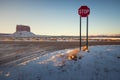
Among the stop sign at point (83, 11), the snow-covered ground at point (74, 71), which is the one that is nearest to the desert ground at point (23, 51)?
the snow-covered ground at point (74, 71)

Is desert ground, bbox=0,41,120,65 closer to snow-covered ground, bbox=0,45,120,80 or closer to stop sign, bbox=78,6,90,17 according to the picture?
snow-covered ground, bbox=0,45,120,80

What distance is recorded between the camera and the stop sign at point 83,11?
1355 centimetres

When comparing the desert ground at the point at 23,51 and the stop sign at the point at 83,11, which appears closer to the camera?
the stop sign at the point at 83,11

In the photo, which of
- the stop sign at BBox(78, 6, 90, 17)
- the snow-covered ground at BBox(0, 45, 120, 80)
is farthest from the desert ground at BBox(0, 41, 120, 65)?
the stop sign at BBox(78, 6, 90, 17)

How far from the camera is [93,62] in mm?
9836

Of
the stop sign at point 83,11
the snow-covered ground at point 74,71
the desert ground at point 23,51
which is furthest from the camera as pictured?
the desert ground at point 23,51

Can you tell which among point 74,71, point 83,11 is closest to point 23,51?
point 83,11

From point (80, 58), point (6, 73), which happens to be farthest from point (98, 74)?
point (6, 73)

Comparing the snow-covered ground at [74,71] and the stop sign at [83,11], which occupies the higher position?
the stop sign at [83,11]

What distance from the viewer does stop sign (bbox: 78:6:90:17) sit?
13.5m

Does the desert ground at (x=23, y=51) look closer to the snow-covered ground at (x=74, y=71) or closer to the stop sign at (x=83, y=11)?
the snow-covered ground at (x=74, y=71)

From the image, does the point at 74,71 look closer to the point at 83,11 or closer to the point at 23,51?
the point at 83,11

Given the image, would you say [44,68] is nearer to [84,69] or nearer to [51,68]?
[51,68]

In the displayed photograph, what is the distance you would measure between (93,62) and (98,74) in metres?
1.78
